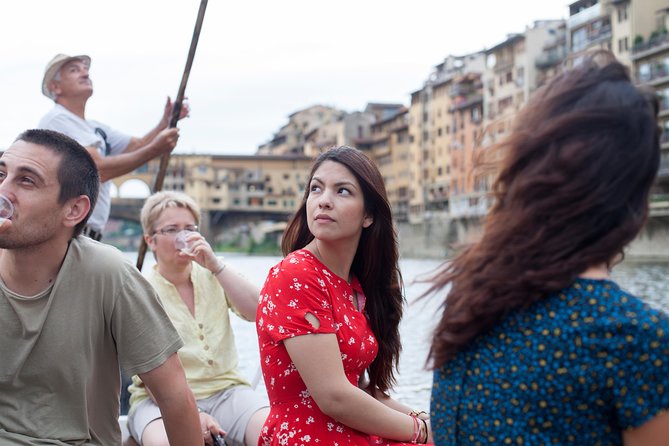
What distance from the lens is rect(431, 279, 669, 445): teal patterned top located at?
1127 millimetres

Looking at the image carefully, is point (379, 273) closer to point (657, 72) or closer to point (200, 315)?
point (200, 315)

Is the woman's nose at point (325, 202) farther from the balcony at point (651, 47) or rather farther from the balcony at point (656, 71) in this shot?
the balcony at point (651, 47)

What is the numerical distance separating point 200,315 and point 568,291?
2.03 meters

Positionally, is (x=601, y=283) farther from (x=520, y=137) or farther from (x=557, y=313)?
(x=520, y=137)

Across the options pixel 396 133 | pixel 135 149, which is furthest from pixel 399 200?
pixel 135 149

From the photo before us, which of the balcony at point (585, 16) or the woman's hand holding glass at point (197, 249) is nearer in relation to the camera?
the woman's hand holding glass at point (197, 249)

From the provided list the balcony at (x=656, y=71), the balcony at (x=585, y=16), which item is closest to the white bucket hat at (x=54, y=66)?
the balcony at (x=656, y=71)

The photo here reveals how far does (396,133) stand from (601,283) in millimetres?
62478

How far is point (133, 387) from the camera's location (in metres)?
3.04

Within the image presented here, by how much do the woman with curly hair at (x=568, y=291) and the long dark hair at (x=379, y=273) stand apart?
1010mm

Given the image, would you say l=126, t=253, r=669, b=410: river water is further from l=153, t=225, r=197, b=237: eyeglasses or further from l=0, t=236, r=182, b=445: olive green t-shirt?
l=0, t=236, r=182, b=445: olive green t-shirt

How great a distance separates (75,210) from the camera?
196 cm

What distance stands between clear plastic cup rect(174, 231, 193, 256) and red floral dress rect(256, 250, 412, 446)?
3.27 ft

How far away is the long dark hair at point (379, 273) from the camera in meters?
2.29
